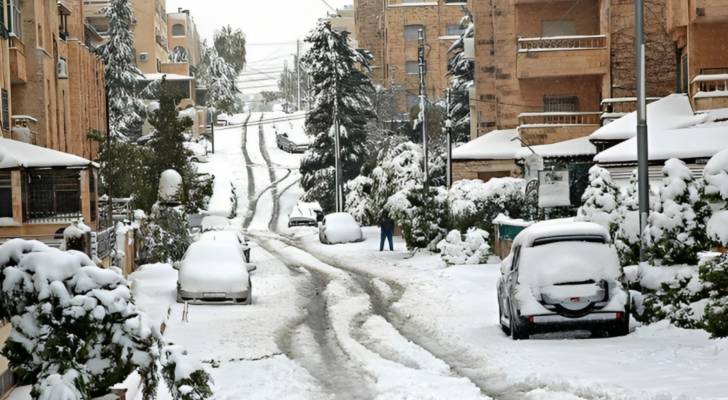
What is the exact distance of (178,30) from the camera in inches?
5531

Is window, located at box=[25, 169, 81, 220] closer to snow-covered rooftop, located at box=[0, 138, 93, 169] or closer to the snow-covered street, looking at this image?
snow-covered rooftop, located at box=[0, 138, 93, 169]

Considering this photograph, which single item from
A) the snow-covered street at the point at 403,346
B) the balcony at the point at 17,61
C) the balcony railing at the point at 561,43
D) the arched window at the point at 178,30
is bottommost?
the snow-covered street at the point at 403,346

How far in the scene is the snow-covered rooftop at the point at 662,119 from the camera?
33.9 m

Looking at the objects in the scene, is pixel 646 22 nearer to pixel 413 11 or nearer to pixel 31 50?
pixel 31 50

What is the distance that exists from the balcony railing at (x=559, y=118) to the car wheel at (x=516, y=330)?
27835 mm

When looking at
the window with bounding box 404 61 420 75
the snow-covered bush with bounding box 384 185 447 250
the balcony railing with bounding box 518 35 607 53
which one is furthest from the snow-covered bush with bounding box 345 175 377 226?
the window with bounding box 404 61 420 75

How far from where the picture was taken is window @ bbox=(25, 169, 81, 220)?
118 ft

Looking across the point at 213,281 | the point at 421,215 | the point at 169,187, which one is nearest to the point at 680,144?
the point at 213,281

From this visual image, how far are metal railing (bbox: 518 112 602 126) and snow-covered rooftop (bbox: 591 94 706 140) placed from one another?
7461 millimetres

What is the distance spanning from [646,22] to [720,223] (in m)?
28.3

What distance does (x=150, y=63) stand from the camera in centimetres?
11219

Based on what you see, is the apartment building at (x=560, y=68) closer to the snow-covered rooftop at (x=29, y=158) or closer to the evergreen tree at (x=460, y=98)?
the evergreen tree at (x=460, y=98)

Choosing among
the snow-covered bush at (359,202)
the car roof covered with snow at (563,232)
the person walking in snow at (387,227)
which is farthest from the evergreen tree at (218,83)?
the car roof covered with snow at (563,232)

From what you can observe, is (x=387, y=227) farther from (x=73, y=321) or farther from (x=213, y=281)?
(x=73, y=321)
